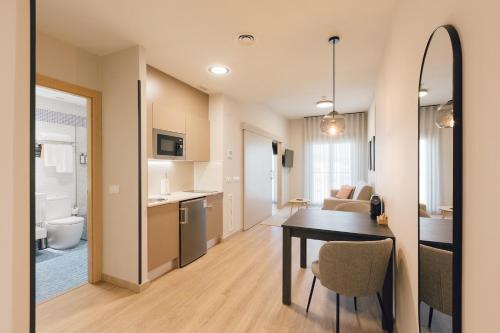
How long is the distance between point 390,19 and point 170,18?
6.34 ft

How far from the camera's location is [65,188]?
4188 millimetres

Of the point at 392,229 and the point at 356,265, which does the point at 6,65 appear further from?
the point at 392,229

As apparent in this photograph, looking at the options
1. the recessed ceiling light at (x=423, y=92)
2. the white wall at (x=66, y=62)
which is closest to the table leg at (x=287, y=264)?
the recessed ceiling light at (x=423, y=92)

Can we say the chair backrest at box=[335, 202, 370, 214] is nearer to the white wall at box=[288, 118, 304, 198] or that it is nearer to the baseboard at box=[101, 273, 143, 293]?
the baseboard at box=[101, 273, 143, 293]

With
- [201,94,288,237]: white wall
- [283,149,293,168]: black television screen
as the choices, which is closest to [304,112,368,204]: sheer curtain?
[283,149,293,168]: black television screen

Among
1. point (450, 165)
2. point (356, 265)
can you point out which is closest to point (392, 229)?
point (356, 265)

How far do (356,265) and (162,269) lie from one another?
2235 mm

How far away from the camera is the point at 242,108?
4664 millimetres

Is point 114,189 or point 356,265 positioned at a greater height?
point 114,189

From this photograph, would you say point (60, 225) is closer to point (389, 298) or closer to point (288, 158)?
point (389, 298)

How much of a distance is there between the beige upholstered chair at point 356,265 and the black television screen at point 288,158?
17.4 ft

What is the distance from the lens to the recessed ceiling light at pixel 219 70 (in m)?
3.03

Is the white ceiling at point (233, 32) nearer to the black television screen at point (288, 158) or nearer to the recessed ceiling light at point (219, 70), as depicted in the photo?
the recessed ceiling light at point (219, 70)

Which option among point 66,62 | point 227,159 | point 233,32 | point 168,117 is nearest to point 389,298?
point 233,32
